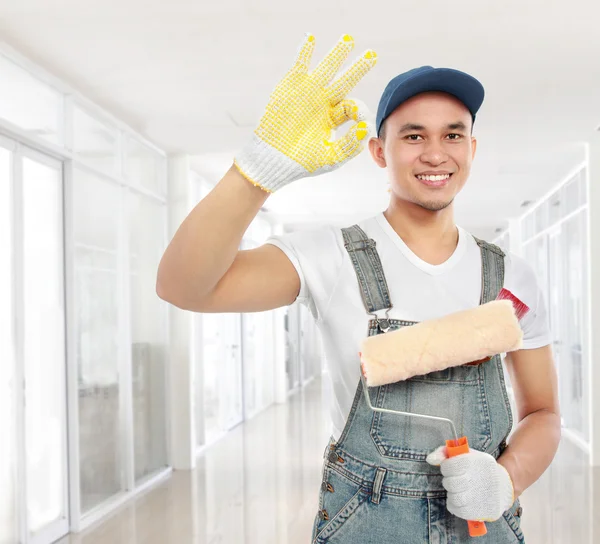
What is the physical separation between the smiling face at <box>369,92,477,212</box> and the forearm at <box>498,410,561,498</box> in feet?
1.32

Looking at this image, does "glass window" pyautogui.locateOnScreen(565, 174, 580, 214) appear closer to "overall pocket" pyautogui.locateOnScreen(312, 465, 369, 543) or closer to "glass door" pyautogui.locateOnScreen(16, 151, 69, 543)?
"glass door" pyautogui.locateOnScreen(16, 151, 69, 543)

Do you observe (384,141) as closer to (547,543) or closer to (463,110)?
(463,110)

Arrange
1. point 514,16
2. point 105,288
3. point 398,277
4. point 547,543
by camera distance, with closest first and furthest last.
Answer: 1. point 398,277
2. point 514,16
3. point 547,543
4. point 105,288

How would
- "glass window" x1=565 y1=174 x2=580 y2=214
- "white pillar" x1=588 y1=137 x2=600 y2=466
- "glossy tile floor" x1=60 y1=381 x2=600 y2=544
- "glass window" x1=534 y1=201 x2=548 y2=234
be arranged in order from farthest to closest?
"glass window" x1=534 y1=201 x2=548 y2=234
"glass window" x1=565 y1=174 x2=580 y2=214
"white pillar" x1=588 y1=137 x2=600 y2=466
"glossy tile floor" x1=60 y1=381 x2=600 y2=544

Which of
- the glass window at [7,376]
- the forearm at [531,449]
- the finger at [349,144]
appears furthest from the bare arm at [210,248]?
the glass window at [7,376]

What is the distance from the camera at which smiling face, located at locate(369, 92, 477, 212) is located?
1191 millimetres

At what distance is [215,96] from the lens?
193 inches

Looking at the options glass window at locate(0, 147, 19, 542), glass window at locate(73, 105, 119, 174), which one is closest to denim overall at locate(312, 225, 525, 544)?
glass window at locate(0, 147, 19, 542)

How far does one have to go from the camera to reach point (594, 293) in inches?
258

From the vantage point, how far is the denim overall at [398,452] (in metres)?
1.13

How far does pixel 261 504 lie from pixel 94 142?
2.82 m

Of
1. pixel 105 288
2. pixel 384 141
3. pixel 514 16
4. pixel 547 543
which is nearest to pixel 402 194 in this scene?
pixel 384 141

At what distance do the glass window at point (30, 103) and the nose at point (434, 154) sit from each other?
3297 mm

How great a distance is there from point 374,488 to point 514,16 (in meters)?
3.17
